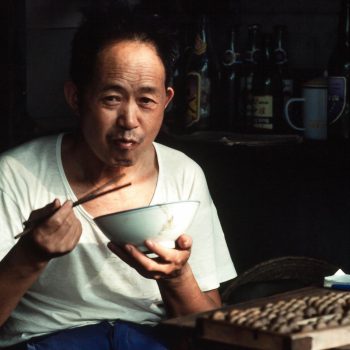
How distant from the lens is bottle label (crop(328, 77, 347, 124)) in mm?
2740

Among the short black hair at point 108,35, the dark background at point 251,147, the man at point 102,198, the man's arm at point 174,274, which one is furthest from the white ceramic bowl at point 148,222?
the dark background at point 251,147

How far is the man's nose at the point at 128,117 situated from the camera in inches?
77.7

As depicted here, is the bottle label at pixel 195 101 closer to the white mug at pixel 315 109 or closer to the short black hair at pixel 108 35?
the white mug at pixel 315 109

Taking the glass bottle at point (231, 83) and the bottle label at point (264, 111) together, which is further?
the glass bottle at point (231, 83)

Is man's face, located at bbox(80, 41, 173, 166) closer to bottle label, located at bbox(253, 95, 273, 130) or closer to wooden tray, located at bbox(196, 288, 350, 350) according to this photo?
wooden tray, located at bbox(196, 288, 350, 350)

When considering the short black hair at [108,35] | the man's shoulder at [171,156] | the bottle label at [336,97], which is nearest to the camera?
the short black hair at [108,35]

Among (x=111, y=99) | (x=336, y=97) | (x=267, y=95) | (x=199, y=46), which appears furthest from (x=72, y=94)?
(x=199, y=46)

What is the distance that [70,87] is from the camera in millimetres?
2129

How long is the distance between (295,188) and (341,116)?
36 cm

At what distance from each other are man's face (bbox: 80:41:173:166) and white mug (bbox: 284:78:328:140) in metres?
0.87

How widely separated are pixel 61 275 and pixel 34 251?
29cm

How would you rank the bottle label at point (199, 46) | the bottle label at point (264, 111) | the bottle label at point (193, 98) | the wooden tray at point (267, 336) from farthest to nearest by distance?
the bottle label at point (199, 46)
the bottle label at point (193, 98)
the bottle label at point (264, 111)
the wooden tray at point (267, 336)

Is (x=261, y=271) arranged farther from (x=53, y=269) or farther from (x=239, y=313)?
(x=239, y=313)

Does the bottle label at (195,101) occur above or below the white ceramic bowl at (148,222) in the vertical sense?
above
